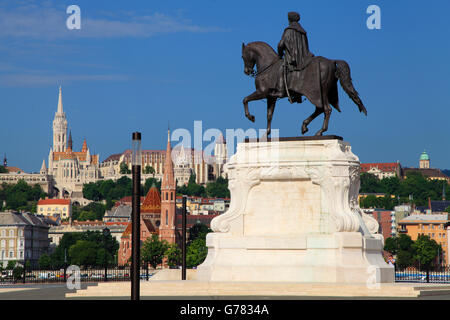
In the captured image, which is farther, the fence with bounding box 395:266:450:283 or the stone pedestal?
the fence with bounding box 395:266:450:283

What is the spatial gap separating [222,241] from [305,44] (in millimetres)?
7023

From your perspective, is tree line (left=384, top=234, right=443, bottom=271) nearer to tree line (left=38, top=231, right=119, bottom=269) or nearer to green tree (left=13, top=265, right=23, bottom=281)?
tree line (left=38, top=231, right=119, bottom=269)

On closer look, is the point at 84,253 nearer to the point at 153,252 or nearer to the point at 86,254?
the point at 86,254

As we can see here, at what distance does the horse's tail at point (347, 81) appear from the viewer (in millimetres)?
34406

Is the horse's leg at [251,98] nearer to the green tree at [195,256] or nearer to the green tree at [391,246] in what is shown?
the green tree at [195,256]

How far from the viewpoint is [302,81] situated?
1366 inches

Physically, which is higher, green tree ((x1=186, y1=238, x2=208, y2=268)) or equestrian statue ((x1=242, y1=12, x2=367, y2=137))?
equestrian statue ((x1=242, y1=12, x2=367, y2=137))

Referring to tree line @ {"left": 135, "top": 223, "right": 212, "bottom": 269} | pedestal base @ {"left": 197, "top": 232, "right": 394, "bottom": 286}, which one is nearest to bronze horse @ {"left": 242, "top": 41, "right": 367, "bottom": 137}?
pedestal base @ {"left": 197, "top": 232, "right": 394, "bottom": 286}

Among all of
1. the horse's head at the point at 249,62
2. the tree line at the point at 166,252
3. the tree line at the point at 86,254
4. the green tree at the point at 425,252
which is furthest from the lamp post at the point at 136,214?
the tree line at the point at 86,254

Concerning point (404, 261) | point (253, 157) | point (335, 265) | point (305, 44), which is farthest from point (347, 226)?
point (404, 261)

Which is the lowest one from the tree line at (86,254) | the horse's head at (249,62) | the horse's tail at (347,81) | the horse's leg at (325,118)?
the tree line at (86,254)

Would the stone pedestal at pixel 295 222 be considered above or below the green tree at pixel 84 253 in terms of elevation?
above

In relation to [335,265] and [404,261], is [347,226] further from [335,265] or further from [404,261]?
[404,261]

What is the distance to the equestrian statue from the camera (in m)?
34.5
